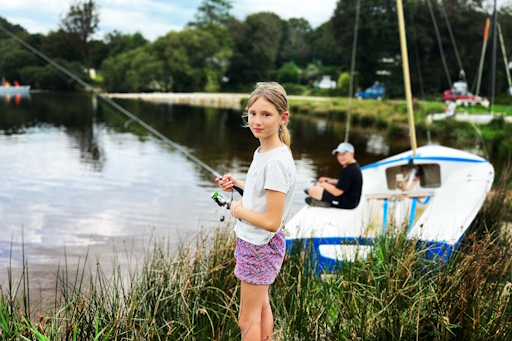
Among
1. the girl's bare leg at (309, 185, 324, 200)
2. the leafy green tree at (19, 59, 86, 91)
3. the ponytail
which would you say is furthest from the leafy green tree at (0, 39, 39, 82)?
the ponytail

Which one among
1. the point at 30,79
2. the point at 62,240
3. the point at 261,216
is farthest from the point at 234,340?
the point at 30,79

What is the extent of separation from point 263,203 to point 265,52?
6048 centimetres

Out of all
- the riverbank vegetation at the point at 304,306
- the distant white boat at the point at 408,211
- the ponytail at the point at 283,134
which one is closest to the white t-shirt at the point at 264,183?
the ponytail at the point at 283,134

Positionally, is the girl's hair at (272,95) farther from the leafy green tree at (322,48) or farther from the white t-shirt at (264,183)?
the leafy green tree at (322,48)

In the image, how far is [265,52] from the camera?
201 ft

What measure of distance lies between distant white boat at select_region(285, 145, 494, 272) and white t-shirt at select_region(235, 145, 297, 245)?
1.61 meters

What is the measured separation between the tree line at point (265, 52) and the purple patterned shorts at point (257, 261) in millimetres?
36854

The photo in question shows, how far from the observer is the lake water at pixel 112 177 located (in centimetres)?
706

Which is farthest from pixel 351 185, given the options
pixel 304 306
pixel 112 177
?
pixel 112 177

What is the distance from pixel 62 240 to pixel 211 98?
42.5m

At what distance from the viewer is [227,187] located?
2619 mm

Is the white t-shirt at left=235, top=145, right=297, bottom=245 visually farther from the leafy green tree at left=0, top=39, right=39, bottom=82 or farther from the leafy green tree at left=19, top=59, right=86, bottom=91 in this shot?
the leafy green tree at left=0, top=39, right=39, bottom=82

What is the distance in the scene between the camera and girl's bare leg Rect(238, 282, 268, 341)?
2584 mm

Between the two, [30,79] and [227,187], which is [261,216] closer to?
[227,187]
